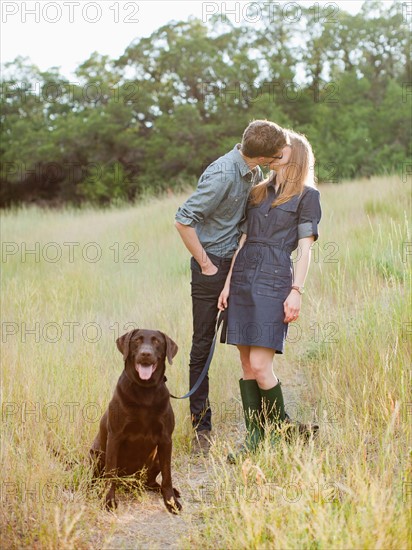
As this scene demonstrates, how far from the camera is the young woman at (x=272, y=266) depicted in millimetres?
4230

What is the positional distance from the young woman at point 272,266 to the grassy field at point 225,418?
48cm

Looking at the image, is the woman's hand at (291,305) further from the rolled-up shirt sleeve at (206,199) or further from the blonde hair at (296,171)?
the rolled-up shirt sleeve at (206,199)

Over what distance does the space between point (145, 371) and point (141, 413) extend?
0.23 m

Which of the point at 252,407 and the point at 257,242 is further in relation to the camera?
the point at 252,407

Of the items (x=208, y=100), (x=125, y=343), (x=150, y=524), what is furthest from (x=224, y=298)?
(x=208, y=100)

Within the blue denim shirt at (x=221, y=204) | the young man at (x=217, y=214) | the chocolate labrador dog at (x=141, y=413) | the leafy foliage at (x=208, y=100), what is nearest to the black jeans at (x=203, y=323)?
the young man at (x=217, y=214)

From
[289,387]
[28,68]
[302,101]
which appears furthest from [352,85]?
[289,387]

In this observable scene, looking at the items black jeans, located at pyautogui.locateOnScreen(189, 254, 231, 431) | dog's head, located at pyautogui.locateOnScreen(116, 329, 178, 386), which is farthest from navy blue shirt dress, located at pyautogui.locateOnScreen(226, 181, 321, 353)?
dog's head, located at pyautogui.locateOnScreen(116, 329, 178, 386)

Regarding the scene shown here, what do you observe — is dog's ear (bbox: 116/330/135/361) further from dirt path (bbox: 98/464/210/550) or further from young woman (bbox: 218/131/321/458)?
dirt path (bbox: 98/464/210/550)

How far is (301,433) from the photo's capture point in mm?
4570

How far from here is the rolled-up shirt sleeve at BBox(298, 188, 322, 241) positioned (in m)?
4.26

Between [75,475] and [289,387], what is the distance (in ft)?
7.05

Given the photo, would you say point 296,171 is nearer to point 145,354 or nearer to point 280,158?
point 280,158

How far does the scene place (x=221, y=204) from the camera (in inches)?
178
